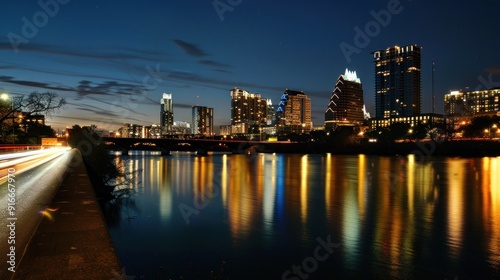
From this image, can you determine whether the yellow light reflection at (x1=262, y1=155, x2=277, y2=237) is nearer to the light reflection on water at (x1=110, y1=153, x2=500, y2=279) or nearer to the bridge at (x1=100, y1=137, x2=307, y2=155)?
the light reflection on water at (x1=110, y1=153, x2=500, y2=279)

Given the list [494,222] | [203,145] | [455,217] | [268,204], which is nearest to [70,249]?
[494,222]

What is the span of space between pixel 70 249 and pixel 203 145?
480 feet

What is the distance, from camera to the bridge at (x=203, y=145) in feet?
449

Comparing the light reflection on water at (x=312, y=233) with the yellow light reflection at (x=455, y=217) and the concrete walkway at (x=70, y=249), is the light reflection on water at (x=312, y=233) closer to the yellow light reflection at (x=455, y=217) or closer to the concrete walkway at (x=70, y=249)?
the yellow light reflection at (x=455, y=217)

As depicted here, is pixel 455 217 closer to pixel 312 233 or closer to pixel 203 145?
pixel 312 233

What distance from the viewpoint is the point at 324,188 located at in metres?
45.4

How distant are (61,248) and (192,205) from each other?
87.1ft

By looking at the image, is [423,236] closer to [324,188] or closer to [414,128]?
[324,188]

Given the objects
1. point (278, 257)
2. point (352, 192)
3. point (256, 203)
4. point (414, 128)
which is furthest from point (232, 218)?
point (414, 128)

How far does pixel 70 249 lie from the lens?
24.0 ft

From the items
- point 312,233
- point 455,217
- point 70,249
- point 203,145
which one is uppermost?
point 203,145

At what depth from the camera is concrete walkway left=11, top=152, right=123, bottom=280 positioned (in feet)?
20.5

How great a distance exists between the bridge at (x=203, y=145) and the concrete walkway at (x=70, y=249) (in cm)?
12058

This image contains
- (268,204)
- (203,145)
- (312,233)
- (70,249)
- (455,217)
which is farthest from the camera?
(203,145)
